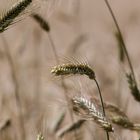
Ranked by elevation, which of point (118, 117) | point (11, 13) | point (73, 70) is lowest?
point (118, 117)

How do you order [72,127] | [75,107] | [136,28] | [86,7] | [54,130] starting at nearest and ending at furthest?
1. [75,107]
2. [72,127]
3. [54,130]
4. [136,28]
5. [86,7]

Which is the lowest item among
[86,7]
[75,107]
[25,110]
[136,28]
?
[75,107]

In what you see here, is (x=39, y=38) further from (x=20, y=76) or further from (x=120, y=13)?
(x=120, y=13)

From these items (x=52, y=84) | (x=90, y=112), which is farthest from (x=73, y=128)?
(x=52, y=84)

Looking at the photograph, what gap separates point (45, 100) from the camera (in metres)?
5.62

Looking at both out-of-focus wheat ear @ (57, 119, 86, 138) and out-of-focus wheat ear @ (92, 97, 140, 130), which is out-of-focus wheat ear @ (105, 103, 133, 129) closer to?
out-of-focus wheat ear @ (92, 97, 140, 130)

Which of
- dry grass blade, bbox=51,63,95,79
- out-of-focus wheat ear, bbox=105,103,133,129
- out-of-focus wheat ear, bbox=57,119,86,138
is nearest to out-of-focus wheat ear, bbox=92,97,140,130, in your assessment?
out-of-focus wheat ear, bbox=105,103,133,129

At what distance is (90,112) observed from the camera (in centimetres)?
287

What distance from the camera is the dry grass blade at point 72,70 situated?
8.76 feet

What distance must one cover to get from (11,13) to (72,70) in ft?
0.99

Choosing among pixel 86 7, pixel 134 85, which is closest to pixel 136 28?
pixel 86 7

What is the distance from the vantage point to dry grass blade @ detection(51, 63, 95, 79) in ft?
8.76

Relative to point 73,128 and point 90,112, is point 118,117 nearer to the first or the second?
point 90,112

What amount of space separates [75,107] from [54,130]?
0.96m
